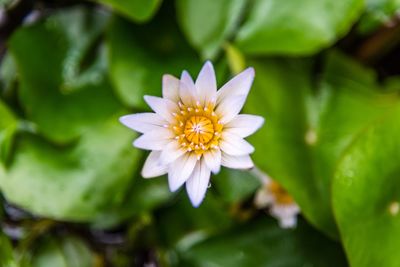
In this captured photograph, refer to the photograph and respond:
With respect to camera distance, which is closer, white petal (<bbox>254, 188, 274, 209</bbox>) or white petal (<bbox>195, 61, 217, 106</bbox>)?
white petal (<bbox>195, 61, 217, 106</bbox>)

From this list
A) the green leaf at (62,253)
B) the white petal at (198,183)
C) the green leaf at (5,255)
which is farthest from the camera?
the green leaf at (62,253)

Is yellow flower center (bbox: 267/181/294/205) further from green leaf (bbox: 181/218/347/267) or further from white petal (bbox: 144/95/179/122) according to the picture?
white petal (bbox: 144/95/179/122)

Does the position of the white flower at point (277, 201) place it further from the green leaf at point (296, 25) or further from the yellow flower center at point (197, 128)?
the yellow flower center at point (197, 128)

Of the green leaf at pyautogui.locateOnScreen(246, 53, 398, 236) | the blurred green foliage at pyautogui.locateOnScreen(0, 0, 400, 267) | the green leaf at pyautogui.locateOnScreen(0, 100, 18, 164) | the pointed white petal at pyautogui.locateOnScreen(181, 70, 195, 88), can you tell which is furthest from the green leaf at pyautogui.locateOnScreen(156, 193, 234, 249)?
the pointed white petal at pyautogui.locateOnScreen(181, 70, 195, 88)

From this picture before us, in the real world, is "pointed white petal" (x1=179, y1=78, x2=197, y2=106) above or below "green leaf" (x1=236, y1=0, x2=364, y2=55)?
above

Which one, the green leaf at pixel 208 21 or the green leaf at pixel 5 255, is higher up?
the green leaf at pixel 208 21

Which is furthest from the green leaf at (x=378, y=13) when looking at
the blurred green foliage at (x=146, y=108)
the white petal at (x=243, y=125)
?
the white petal at (x=243, y=125)

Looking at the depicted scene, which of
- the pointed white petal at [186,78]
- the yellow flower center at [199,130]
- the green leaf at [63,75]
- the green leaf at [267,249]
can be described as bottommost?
the green leaf at [267,249]

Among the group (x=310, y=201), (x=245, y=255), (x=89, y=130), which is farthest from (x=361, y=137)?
(x=89, y=130)
